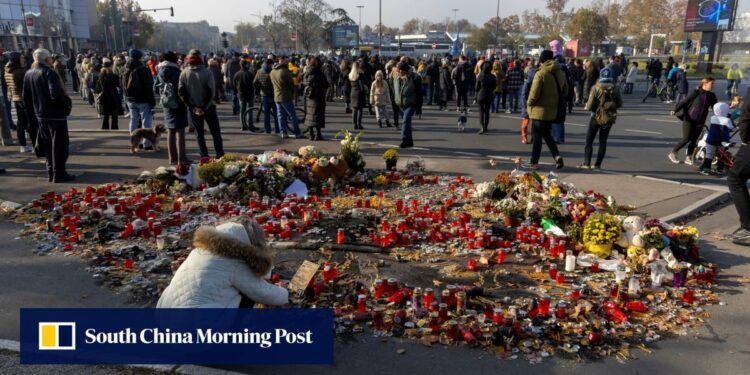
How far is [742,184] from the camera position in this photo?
6445mm

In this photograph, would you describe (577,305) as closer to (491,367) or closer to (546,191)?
(491,367)

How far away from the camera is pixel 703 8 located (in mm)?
32406

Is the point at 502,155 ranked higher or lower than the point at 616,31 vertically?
Answer: lower

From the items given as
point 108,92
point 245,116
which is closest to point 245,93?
point 245,116

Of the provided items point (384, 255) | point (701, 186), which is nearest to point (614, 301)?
point (384, 255)

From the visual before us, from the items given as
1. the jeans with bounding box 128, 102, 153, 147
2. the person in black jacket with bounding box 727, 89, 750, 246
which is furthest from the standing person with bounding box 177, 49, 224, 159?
the person in black jacket with bounding box 727, 89, 750, 246

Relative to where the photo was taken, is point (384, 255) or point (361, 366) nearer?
point (361, 366)

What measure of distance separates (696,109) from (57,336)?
11.0 m

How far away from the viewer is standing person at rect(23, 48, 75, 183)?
8.43m

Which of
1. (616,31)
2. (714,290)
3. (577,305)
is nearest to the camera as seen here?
(577,305)

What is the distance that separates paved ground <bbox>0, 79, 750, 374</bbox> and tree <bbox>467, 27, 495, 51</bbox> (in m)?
66.1

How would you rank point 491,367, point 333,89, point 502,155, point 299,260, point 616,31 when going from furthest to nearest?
1. point 616,31
2. point 333,89
3. point 502,155
4. point 299,260
5. point 491,367

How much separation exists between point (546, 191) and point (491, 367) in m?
3.95

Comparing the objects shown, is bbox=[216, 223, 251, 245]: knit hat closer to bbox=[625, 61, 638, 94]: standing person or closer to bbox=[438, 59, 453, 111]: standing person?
bbox=[438, 59, 453, 111]: standing person
